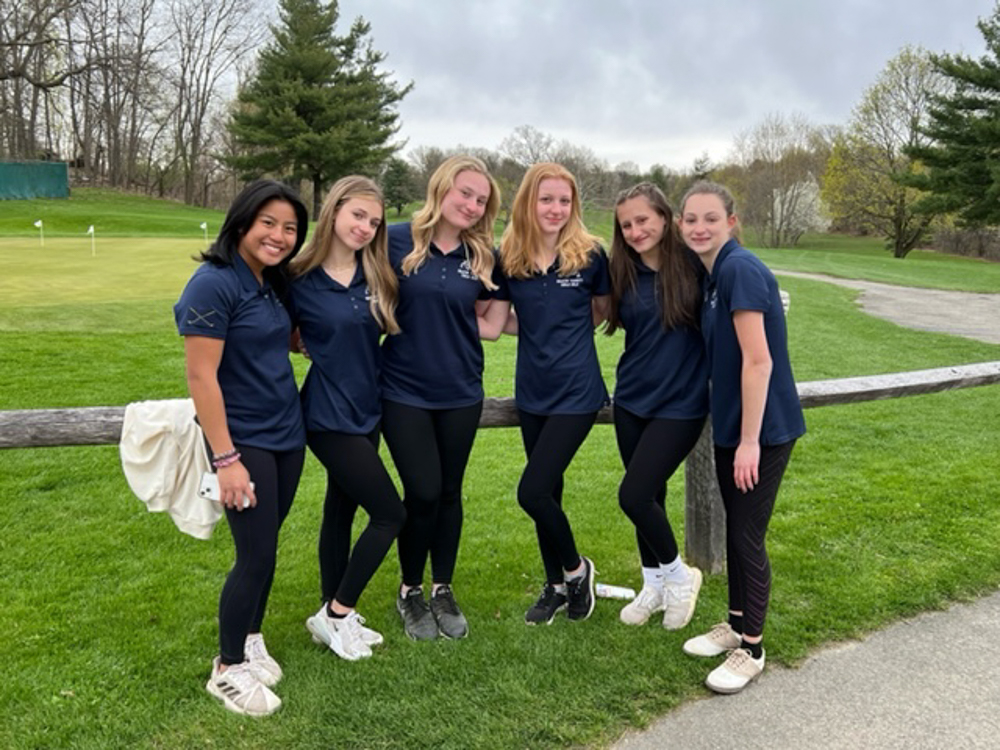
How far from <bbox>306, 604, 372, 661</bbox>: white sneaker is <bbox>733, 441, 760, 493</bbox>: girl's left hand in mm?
1683

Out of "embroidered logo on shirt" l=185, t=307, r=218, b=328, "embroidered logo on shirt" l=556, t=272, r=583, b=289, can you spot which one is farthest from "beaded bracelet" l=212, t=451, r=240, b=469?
"embroidered logo on shirt" l=556, t=272, r=583, b=289

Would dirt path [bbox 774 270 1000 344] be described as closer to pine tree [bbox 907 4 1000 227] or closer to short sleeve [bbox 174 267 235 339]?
pine tree [bbox 907 4 1000 227]

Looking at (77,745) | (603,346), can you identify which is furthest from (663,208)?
(603,346)

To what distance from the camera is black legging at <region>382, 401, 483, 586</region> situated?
316 centimetres

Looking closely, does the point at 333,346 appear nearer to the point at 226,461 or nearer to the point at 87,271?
the point at 226,461

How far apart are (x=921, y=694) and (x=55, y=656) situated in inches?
138

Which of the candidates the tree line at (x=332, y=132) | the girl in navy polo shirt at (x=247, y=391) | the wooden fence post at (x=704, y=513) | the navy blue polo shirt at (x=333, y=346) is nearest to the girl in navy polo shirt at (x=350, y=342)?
the navy blue polo shirt at (x=333, y=346)

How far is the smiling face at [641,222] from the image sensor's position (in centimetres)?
318

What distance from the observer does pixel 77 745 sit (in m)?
2.60

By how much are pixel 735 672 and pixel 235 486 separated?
2.03 metres

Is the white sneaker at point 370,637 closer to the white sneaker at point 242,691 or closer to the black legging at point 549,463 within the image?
the white sneaker at point 242,691

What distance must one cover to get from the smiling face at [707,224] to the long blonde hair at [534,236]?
1.50 feet

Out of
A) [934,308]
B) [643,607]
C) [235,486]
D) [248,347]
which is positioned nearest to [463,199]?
[248,347]

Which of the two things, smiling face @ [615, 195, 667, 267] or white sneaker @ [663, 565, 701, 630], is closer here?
smiling face @ [615, 195, 667, 267]
